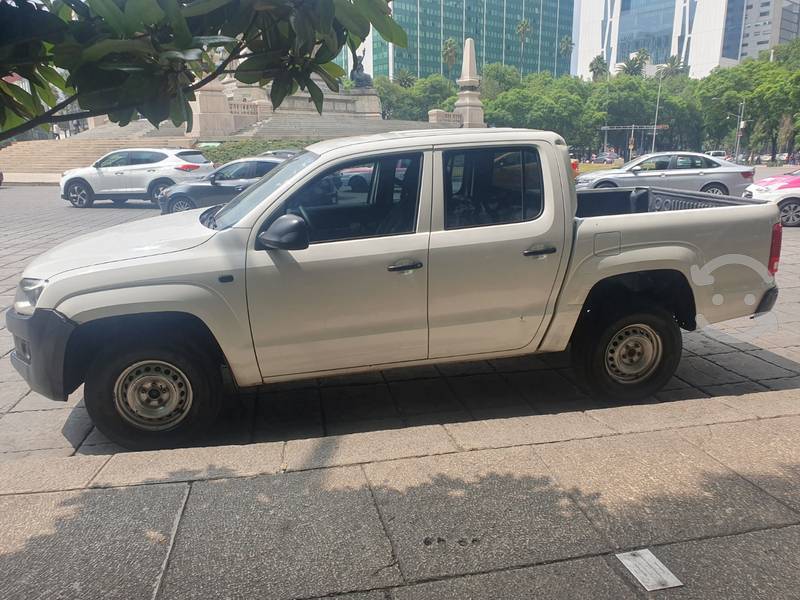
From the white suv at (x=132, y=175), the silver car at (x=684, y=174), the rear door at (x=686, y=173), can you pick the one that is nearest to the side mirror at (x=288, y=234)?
the silver car at (x=684, y=174)

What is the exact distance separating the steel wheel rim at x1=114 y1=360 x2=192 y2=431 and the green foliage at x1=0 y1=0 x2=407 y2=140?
215 centimetres

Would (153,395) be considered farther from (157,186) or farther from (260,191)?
(157,186)

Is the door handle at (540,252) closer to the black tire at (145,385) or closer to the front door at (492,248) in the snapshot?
the front door at (492,248)

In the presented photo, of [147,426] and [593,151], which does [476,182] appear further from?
[593,151]

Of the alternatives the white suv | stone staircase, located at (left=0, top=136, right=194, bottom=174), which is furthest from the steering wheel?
stone staircase, located at (left=0, top=136, right=194, bottom=174)

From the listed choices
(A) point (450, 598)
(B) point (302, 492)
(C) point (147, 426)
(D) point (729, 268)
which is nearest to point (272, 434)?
(C) point (147, 426)

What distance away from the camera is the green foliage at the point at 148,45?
1571 mm

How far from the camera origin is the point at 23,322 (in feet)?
12.2

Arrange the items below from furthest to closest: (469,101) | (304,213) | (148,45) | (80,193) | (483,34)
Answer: (483,34) → (469,101) → (80,193) → (304,213) → (148,45)

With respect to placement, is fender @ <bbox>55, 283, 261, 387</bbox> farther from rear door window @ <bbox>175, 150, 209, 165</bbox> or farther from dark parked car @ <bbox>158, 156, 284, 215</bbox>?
rear door window @ <bbox>175, 150, 209, 165</bbox>

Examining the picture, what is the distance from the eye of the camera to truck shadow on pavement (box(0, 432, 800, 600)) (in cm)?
246

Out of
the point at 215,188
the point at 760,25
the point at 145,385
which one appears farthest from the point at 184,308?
the point at 760,25

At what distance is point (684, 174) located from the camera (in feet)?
51.7

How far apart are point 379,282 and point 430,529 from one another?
64.2 inches
